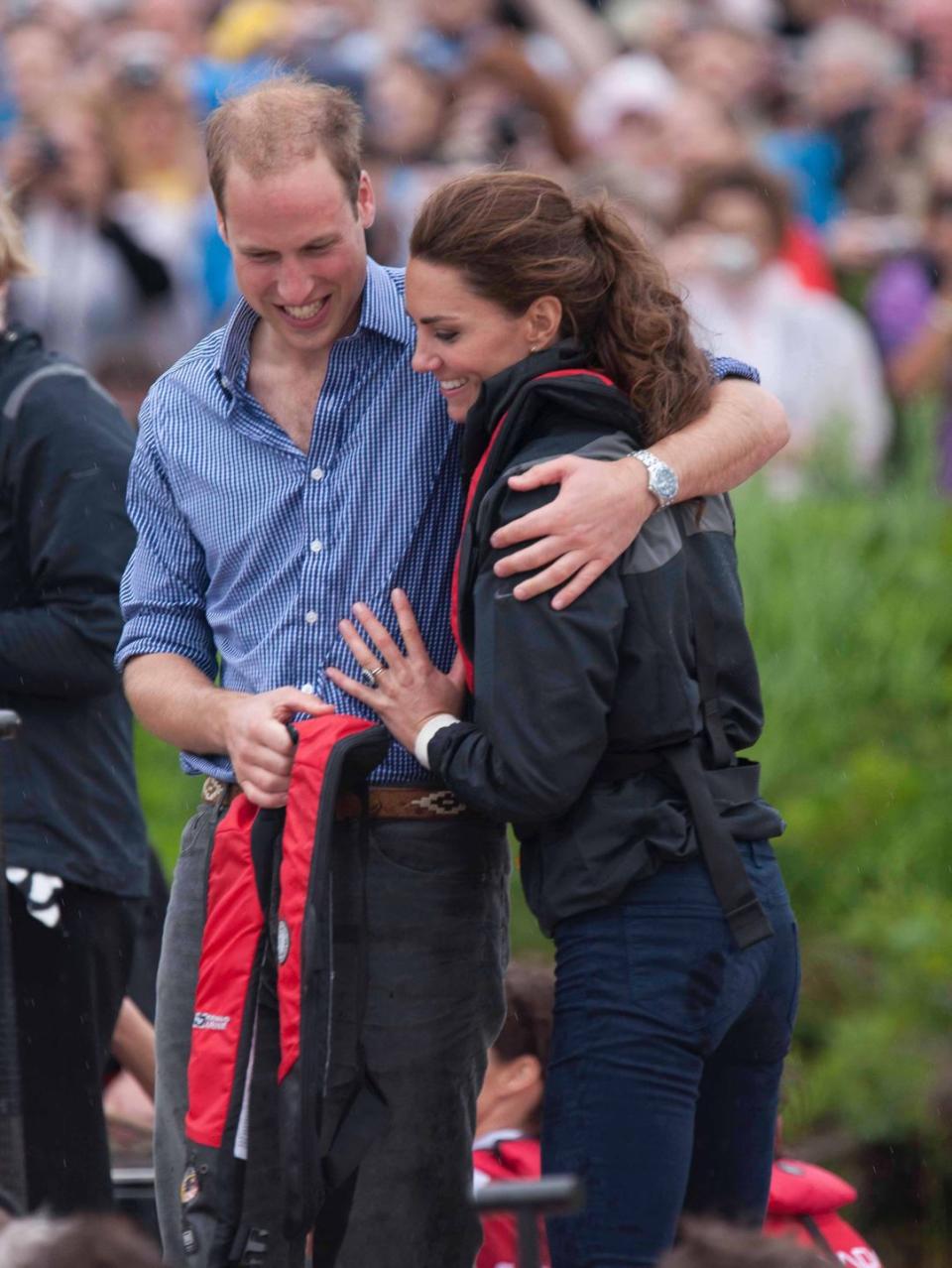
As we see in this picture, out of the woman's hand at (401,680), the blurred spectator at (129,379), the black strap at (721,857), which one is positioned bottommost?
the black strap at (721,857)

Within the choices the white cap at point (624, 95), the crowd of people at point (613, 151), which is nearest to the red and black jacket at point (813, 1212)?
the crowd of people at point (613, 151)

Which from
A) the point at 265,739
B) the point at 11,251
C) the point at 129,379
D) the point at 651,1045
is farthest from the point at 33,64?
the point at 651,1045

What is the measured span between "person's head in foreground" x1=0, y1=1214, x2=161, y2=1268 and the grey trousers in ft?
2.94

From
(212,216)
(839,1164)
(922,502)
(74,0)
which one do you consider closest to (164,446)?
(839,1164)

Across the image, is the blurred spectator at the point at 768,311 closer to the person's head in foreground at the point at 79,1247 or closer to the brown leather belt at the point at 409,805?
the brown leather belt at the point at 409,805

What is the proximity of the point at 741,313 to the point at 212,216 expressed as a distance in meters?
2.25

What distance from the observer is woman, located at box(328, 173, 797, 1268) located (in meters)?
3.07

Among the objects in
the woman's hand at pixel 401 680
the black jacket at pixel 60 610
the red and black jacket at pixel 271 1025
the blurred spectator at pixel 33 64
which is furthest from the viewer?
the blurred spectator at pixel 33 64

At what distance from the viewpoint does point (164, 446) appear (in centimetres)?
355

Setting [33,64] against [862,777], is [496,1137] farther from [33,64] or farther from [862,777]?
[33,64]

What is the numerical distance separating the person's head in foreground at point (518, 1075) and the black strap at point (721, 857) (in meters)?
1.48

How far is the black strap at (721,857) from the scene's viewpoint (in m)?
3.14

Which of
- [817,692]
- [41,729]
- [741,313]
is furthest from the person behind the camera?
[741,313]

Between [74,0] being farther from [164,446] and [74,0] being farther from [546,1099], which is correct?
[546,1099]
